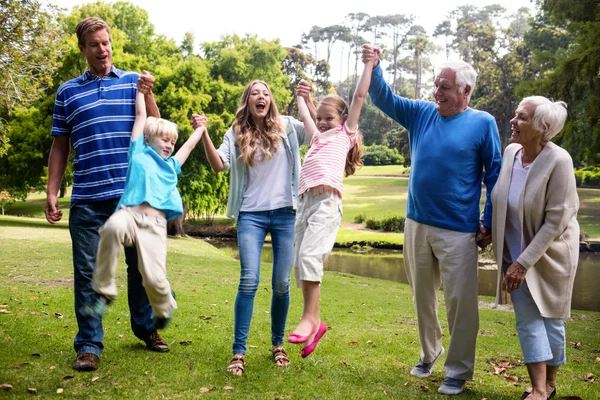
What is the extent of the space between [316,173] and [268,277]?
11079 millimetres

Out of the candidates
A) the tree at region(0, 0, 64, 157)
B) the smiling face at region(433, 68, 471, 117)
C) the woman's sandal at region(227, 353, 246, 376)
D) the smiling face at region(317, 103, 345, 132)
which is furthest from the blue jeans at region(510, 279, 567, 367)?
the tree at region(0, 0, 64, 157)

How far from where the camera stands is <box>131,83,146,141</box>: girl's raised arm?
486 cm

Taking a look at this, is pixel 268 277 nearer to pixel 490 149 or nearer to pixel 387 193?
pixel 490 149

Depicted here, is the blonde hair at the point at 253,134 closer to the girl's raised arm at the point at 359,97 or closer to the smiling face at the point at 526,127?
the girl's raised arm at the point at 359,97

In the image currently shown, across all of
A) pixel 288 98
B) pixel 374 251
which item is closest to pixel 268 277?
pixel 374 251

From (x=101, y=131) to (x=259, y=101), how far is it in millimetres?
1272

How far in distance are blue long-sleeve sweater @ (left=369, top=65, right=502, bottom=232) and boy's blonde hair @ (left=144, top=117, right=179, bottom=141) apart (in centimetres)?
196

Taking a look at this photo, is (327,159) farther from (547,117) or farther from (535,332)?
(535,332)

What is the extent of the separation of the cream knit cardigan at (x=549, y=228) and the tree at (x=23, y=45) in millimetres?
14035

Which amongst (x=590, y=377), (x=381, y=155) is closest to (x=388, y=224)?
(x=381, y=155)

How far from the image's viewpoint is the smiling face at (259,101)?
5.30m

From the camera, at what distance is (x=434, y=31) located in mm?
80562

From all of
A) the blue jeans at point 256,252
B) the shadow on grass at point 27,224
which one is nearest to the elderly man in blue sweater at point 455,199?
the blue jeans at point 256,252

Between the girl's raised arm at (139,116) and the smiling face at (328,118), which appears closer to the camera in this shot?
the girl's raised arm at (139,116)
